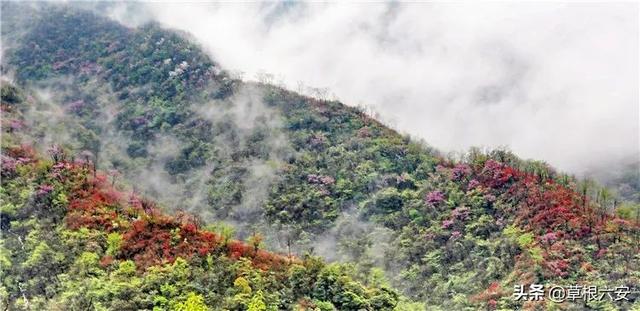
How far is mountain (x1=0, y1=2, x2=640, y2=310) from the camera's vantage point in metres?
57.8

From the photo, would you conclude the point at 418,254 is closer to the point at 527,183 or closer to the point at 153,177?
the point at 527,183

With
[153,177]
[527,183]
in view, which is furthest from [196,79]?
[527,183]

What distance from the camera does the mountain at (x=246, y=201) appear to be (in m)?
57.8

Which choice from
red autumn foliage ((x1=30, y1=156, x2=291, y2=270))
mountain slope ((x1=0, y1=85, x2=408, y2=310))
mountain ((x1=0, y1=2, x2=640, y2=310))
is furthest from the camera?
red autumn foliage ((x1=30, y1=156, x2=291, y2=270))

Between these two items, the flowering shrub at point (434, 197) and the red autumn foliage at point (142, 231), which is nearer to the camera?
the red autumn foliage at point (142, 231)

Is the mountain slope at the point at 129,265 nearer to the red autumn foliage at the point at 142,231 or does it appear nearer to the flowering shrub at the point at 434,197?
the red autumn foliage at the point at 142,231

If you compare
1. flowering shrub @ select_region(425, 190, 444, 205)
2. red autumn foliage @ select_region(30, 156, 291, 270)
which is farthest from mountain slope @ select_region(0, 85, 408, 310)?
flowering shrub @ select_region(425, 190, 444, 205)

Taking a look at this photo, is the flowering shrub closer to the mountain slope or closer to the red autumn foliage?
the mountain slope

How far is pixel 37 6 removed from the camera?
492 ft

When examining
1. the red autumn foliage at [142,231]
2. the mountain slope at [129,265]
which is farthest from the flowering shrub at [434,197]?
the red autumn foliage at [142,231]

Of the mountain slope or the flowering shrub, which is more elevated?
the flowering shrub

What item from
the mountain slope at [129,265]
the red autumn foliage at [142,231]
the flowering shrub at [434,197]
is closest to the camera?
the mountain slope at [129,265]

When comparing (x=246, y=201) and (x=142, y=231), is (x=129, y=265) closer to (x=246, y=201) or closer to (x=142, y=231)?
(x=142, y=231)

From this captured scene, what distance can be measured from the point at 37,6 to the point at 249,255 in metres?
109
